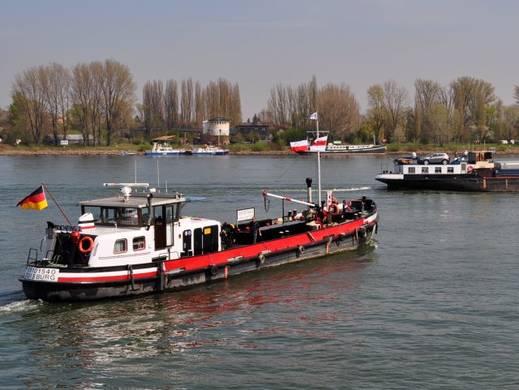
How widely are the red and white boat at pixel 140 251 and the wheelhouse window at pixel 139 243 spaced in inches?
1.4

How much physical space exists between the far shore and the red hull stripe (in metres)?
106

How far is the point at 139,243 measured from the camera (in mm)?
26625

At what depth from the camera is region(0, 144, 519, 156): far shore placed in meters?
141

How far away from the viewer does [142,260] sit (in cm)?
2655

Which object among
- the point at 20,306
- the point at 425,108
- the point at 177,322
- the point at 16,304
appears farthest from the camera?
the point at 425,108

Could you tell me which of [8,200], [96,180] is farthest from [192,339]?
[96,180]

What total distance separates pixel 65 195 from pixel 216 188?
14.5 metres

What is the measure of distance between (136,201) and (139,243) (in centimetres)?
174

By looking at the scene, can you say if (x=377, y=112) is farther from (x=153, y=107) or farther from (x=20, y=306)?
(x=20, y=306)

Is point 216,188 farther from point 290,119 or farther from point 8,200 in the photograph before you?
point 290,119

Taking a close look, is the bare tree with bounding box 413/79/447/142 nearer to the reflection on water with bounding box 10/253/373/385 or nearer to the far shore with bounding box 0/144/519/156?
the far shore with bounding box 0/144/519/156

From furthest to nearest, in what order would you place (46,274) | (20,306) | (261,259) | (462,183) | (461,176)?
(461,176), (462,183), (261,259), (20,306), (46,274)

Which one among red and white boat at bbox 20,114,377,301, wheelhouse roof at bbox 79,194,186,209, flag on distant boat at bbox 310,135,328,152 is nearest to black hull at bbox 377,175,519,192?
flag on distant boat at bbox 310,135,328,152

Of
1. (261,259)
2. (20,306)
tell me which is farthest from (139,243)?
(261,259)
